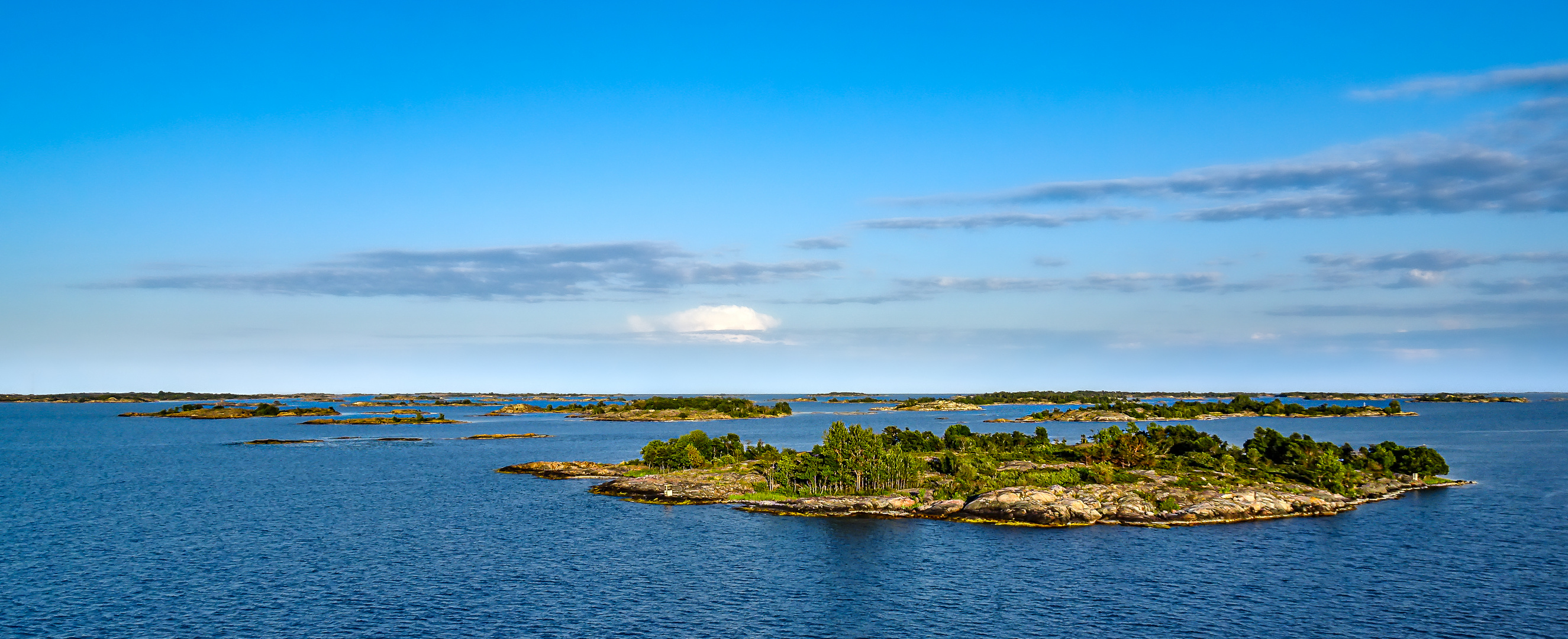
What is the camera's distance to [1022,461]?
147m

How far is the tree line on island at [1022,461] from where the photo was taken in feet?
391

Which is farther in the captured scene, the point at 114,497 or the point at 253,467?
the point at 253,467

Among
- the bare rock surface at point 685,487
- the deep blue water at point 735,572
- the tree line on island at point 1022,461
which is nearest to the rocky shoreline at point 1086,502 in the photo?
the bare rock surface at point 685,487

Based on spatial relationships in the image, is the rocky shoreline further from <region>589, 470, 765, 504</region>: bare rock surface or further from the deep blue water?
the deep blue water

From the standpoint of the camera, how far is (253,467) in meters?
168

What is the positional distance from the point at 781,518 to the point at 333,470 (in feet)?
315

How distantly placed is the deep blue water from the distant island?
16.5ft

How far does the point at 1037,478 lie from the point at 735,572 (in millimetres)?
54143

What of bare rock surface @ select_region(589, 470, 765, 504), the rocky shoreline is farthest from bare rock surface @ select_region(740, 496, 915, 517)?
bare rock surface @ select_region(589, 470, 765, 504)

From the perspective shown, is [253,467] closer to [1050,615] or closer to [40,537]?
[40,537]

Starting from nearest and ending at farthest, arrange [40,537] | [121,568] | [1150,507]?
[121,568]
[40,537]
[1150,507]

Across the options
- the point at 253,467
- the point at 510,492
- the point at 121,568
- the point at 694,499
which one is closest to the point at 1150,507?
the point at 694,499

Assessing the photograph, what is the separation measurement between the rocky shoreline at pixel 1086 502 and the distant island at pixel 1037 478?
0.19 m

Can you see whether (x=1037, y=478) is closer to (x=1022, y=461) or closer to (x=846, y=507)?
(x=846, y=507)
